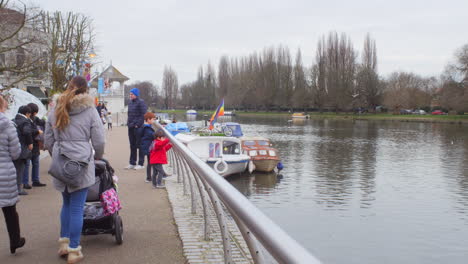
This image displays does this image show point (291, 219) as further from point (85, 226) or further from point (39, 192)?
point (85, 226)

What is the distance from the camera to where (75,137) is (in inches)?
172

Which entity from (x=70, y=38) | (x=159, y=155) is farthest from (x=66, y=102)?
(x=70, y=38)

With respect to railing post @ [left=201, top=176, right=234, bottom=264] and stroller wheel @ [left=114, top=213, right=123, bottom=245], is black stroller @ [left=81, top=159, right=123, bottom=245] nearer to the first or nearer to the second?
stroller wheel @ [left=114, top=213, right=123, bottom=245]

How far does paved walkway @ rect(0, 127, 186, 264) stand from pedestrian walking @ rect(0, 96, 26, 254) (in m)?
0.24

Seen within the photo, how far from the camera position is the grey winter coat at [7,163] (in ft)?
15.2

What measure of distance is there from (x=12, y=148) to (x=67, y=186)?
0.88 metres

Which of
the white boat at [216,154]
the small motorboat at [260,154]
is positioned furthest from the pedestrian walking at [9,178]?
the small motorboat at [260,154]

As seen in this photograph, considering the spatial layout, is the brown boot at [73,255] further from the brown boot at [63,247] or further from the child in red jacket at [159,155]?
the child in red jacket at [159,155]

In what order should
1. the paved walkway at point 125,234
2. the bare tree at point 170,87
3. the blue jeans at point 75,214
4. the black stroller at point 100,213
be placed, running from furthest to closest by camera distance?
the bare tree at point 170,87 → the black stroller at point 100,213 → the paved walkway at point 125,234 → the blue jeans at point 75,214

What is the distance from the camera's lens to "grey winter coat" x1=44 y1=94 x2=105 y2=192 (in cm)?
435

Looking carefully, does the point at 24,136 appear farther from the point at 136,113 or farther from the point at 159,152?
the point at 136,113

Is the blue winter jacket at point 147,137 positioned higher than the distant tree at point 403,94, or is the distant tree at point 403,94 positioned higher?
the distant tree at point 403,94

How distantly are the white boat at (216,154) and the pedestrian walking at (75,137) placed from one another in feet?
56.0

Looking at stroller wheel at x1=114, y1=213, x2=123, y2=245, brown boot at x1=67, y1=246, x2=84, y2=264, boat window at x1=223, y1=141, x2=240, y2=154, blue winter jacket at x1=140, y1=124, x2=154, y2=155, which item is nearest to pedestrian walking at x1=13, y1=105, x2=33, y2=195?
blue winter jacket at x1=140, y1=124, x2=154, y2=155
